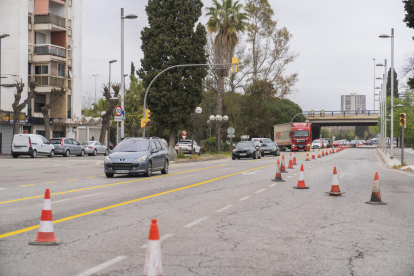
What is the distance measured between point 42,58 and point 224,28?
18.8m

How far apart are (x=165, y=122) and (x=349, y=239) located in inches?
1312

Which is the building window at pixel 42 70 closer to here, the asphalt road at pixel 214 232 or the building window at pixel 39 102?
the building window at pixel 39 102

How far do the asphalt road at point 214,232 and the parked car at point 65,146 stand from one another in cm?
2839

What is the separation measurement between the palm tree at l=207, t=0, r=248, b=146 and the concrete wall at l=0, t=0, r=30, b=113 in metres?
18.3

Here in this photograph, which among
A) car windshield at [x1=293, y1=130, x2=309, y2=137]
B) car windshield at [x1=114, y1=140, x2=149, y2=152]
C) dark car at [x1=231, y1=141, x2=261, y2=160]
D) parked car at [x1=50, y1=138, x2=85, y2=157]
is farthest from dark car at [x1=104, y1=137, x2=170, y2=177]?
car windshield at [x1=293, y1=130, x2=309, y2=137]

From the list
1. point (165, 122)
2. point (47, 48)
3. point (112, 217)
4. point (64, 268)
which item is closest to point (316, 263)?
point (64, 268)

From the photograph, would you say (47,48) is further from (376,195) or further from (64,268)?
(64,268)

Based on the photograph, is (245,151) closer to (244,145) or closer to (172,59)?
(244,145)

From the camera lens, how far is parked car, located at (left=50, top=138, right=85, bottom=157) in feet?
137

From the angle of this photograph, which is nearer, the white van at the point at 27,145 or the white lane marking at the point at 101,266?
the white lane marking at the point at 101,266

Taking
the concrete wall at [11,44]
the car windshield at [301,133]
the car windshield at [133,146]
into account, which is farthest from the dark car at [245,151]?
the car windshield at [301,133]

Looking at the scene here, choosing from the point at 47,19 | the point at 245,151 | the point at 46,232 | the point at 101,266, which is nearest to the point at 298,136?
the point at 245,151

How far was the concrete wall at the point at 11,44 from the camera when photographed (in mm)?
47594

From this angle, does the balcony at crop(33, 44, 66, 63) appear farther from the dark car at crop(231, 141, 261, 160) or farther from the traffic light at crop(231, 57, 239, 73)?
the traffic light at crop(231, 57, 239, 73)
